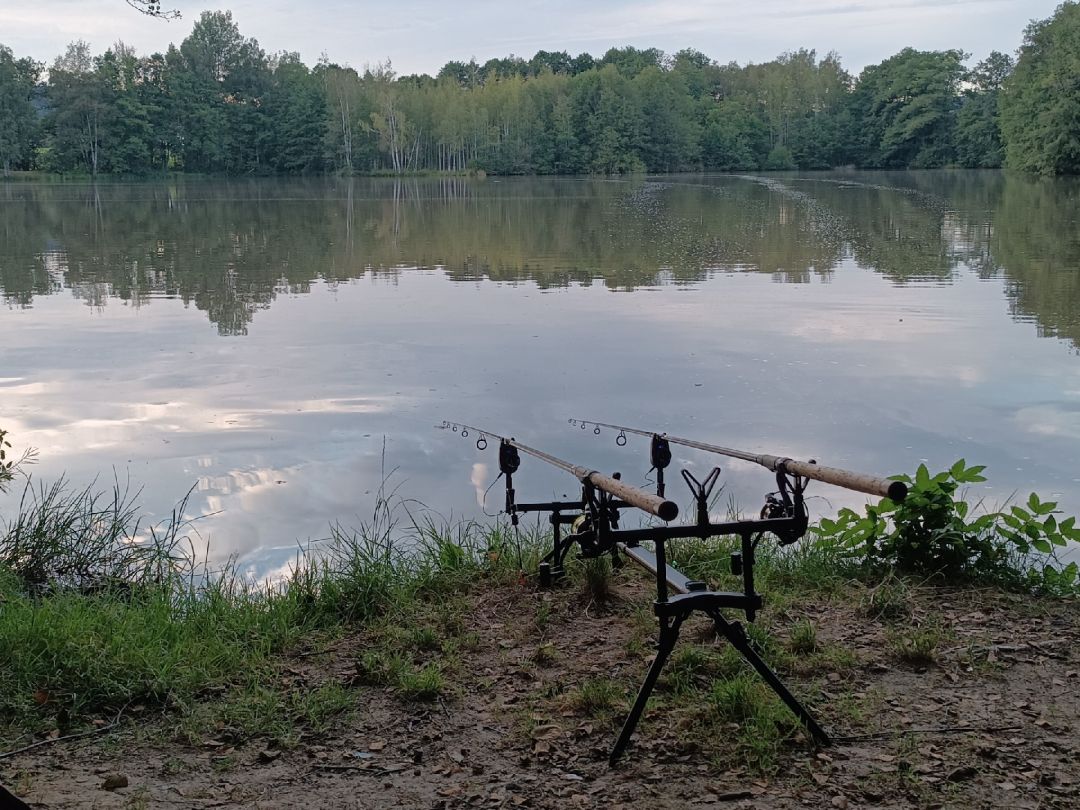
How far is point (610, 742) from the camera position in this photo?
349cm

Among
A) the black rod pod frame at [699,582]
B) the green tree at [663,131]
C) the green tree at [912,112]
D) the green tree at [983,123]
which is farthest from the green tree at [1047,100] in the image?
the black rod pod frame at [699,582]

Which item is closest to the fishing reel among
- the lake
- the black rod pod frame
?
the black rod pod frame

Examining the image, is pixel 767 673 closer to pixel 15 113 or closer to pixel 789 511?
pixel 789 511

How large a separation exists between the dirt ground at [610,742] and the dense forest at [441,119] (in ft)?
238

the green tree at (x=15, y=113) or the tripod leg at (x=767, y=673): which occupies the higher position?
the green tree at (x=15, y=113)

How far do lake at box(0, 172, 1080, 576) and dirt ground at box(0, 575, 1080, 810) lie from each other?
2.25m

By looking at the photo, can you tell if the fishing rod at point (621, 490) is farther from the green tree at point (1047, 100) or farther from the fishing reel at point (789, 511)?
the green tree at point (1047, 100)

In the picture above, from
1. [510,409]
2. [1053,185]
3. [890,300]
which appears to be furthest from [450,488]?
[1053,185]

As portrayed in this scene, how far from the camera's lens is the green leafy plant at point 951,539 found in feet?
15.9

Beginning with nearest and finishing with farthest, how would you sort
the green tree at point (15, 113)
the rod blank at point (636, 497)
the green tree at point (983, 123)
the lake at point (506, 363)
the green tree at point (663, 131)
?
the rod blank at point (636, 497) < the lake at point (506, 363) < the green tree at point (15, 113) < the green tree at point (983, 123) < the green tree at point (663, 131)

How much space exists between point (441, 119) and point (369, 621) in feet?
284

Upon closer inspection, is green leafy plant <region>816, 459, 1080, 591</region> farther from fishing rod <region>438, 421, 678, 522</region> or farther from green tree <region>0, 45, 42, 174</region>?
green tree <region>0, 45, 42, 174</region>

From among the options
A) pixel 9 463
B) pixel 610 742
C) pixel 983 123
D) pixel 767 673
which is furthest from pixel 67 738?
pixel 983 123

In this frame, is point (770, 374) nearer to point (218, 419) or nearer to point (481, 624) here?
point (218, 419)
